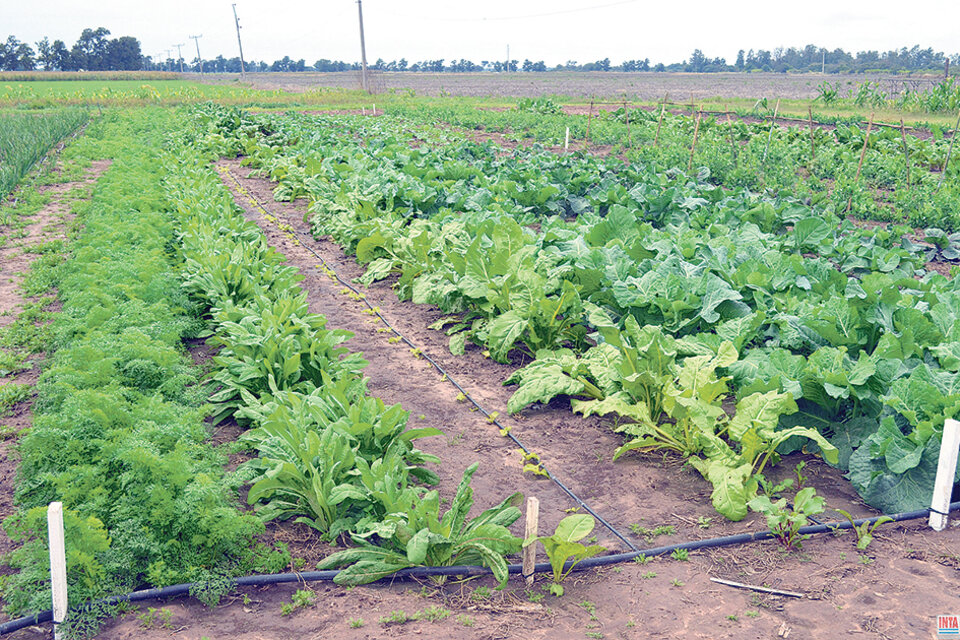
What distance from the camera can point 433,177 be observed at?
12.0m

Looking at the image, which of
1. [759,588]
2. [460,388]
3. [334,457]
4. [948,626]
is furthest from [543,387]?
[948,626]

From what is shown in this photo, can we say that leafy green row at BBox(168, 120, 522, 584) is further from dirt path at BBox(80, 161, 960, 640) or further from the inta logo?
the inta logo

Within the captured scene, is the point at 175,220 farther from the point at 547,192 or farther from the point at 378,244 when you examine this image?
the point at 547,192

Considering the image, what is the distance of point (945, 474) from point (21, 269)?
376 inches

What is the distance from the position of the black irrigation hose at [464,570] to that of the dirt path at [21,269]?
2.93 feet

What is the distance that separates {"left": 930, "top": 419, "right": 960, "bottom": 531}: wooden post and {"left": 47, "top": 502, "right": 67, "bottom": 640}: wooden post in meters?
4.21

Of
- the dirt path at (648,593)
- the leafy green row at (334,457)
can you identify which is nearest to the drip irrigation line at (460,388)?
the dirt path at (648,593)

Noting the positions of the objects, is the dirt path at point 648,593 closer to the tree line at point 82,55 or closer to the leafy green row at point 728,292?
the leafy green row at point 728,292

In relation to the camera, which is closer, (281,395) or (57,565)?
(57,565)

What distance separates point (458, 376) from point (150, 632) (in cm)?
344

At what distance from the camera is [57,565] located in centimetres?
292

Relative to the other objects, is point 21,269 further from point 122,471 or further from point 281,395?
point 122,471

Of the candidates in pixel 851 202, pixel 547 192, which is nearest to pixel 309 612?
pixel 547 192

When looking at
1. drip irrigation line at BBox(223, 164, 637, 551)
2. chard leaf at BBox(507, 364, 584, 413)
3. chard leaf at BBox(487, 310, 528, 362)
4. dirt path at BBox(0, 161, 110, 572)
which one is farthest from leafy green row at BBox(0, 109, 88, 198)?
chard leaf at BBox(507, 364, 584, 413)
